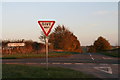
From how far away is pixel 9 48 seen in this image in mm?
39656

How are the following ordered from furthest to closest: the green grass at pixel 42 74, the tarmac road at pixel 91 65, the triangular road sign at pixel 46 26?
the tarmac road at pixel 91 65
the triangular road sign at pixel 46 26
the green grass at pixel 42 74

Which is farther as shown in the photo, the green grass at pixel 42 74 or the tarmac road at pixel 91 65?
the tarmac road at pixel 91 65

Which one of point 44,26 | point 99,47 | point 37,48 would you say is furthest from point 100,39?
point 44,26

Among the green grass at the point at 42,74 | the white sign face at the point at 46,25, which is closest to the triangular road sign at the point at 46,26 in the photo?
the white sign face at the point at 46,25

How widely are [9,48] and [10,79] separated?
2994 cm

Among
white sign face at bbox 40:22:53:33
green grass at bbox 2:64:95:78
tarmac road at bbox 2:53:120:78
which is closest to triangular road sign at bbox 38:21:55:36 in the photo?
white sign face at bbox 40:22:53:33

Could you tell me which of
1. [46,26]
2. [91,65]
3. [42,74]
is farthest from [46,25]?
[91,65]

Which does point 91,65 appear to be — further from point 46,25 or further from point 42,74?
point 42,74

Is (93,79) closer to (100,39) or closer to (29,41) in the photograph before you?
(29,41)

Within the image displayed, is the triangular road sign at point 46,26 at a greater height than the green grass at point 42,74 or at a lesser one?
greater

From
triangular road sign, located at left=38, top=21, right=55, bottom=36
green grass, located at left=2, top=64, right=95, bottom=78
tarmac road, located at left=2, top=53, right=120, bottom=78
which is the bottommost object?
tarmac road, located at left=2, top=53, right=120, bottom=78

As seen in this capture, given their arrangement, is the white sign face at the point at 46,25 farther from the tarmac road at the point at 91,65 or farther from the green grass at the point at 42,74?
the tarmac road at the point at 91,65

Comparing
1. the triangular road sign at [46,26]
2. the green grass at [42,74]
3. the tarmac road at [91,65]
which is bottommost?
the tarmac road at [91,65]

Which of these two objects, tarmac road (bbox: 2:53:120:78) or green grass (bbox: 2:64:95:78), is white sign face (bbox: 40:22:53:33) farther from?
tarmac road (bbox: 2:53:120:78)
